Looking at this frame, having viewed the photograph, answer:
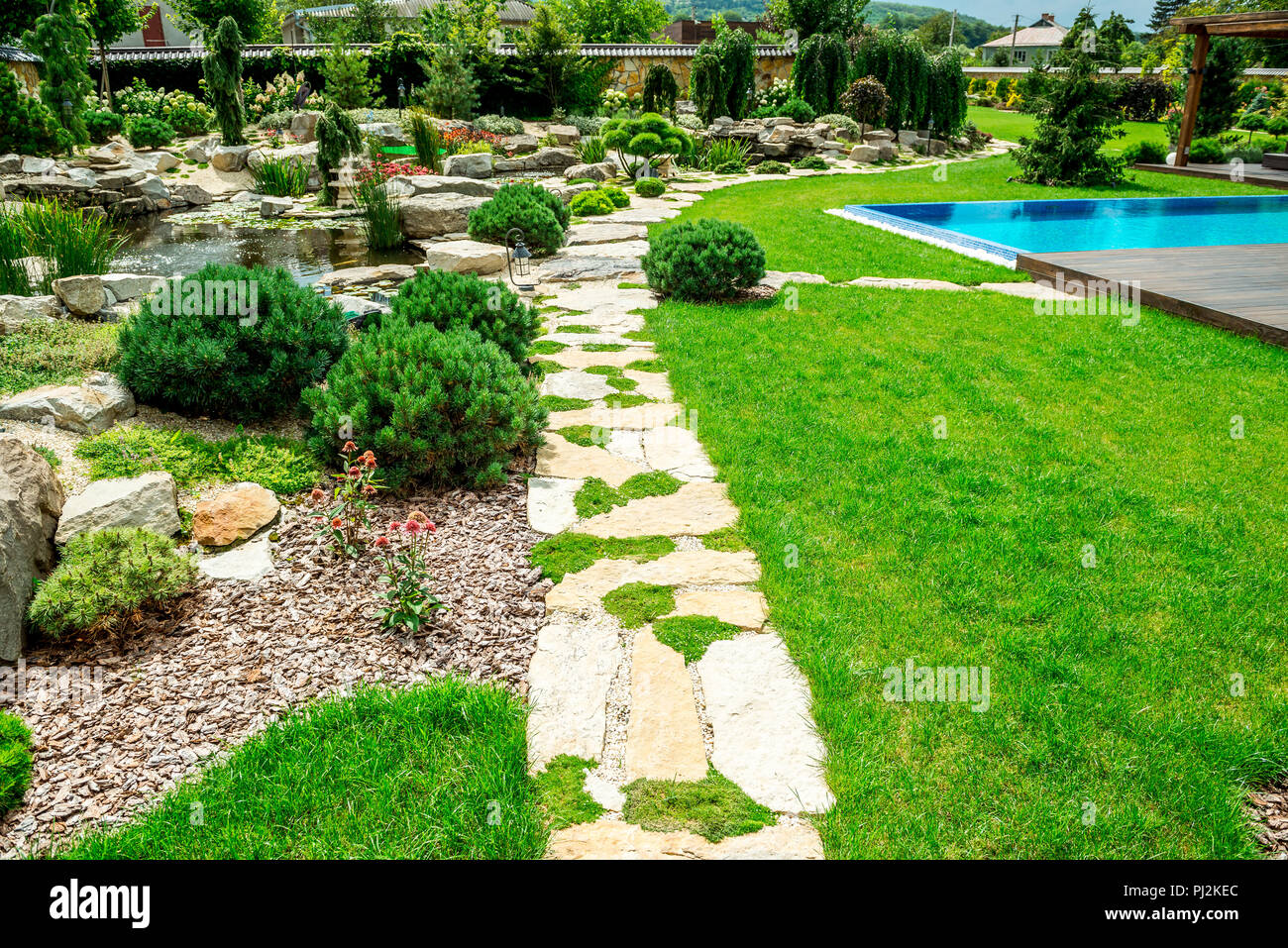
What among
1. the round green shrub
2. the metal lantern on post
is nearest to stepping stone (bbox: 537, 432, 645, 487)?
the round green shrub

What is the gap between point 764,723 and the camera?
2711mm

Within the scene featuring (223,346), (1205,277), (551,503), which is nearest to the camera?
(551,503)

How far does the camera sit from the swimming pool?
11.7 meters

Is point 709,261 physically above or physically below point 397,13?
below

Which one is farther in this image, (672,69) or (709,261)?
(672,69)

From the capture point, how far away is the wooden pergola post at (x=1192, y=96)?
1911 centimetres

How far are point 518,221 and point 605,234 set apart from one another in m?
1.70

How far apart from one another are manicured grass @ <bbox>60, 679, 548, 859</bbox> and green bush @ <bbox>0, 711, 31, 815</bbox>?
1.06 ft

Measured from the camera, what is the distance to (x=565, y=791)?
241 centimetres

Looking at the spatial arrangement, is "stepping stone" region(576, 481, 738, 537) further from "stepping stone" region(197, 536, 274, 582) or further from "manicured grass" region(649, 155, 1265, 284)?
"manicured grass" region(649, 155, 1265, 284)

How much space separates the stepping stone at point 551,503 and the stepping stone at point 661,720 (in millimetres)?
1016

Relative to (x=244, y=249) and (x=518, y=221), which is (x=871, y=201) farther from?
(x=244, y=249)

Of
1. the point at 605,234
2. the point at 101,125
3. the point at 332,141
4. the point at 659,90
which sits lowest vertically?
the point at 605,234

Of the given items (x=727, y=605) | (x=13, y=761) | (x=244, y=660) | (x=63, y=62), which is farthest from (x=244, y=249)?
(x=727, y=605)
